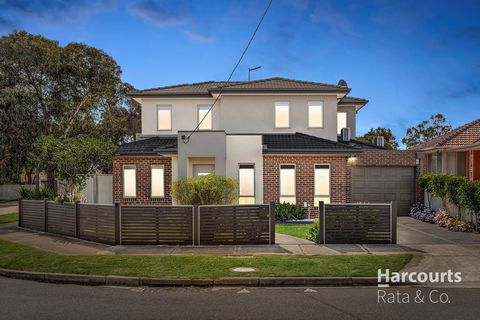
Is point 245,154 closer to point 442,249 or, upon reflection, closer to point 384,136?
point 442,249

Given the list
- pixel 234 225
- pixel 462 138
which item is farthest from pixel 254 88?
pixel 234 225

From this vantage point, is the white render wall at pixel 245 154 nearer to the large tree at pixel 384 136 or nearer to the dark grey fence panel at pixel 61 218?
the dark grey fence panel at pixel 61 218

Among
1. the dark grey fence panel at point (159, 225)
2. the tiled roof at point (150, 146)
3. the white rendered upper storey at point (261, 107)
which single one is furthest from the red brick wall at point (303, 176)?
the dark grey fence panel at point (159, 225)

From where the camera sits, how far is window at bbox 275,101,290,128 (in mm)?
20375

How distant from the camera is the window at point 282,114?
20375mm

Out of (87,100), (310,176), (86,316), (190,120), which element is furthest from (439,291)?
(87,100)

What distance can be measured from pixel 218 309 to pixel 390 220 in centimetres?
672

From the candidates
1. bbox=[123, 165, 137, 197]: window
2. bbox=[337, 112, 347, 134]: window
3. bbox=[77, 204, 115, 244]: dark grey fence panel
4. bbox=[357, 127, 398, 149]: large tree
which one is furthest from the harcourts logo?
bbox=[357, 127, 398, 149]: large tree

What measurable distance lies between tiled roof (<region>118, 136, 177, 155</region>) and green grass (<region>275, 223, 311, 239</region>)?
6100 millimetres

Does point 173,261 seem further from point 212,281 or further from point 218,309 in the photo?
point 218,309

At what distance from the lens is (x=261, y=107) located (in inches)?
800

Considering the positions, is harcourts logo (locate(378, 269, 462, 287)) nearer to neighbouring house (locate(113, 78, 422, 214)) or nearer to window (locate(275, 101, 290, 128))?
neighbouring house (locate(113, 78, 422, 214))

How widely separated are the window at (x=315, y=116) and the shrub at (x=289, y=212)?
209 inches

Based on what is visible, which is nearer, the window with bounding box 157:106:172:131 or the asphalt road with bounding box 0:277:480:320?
the asphalt road with bounding box 0:277:480:320
